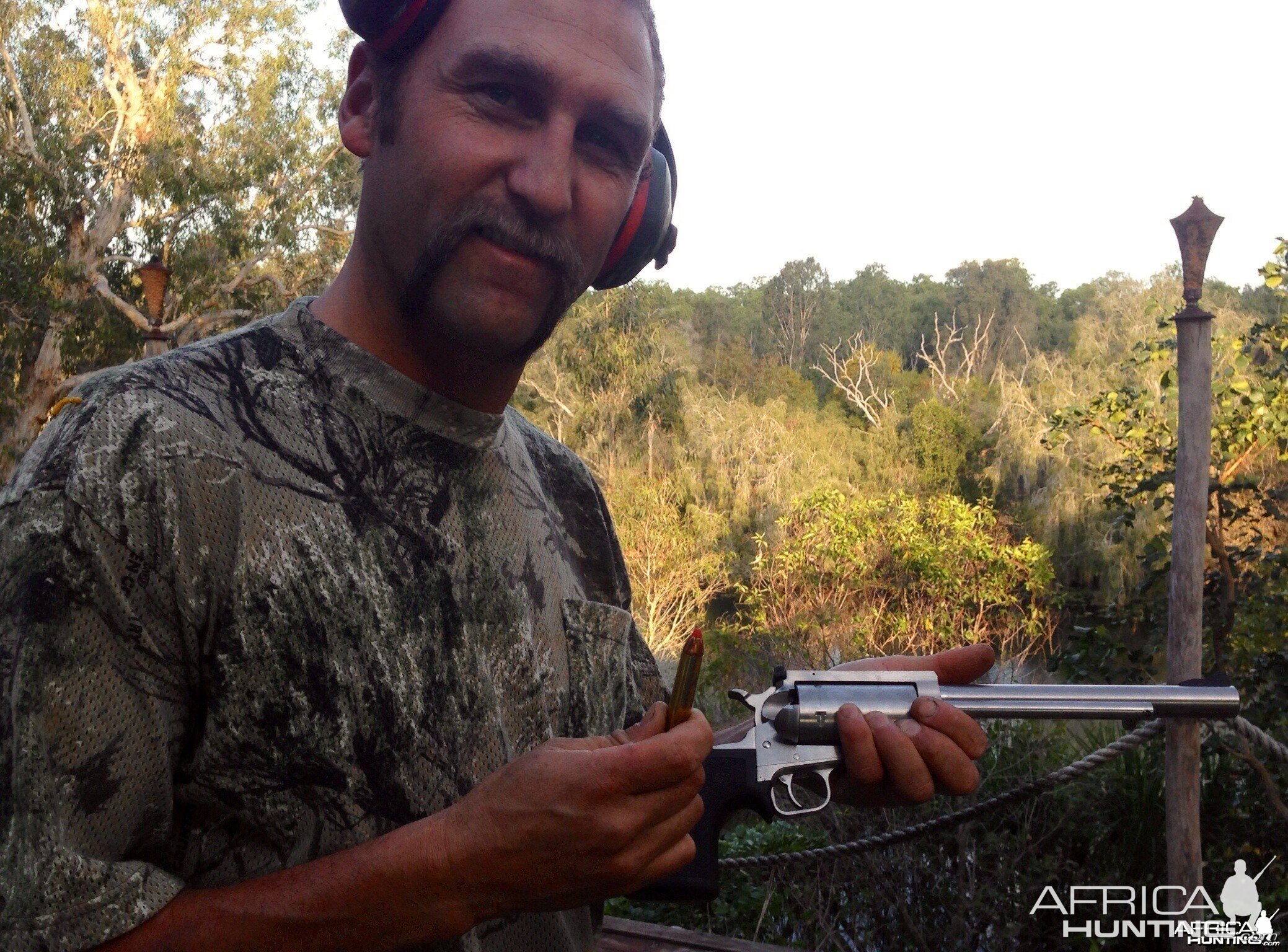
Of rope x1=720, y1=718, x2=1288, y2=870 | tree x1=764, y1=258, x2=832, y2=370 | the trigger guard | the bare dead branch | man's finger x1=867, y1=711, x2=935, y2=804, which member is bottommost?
rope x1=720, y1=718, x2=1288, y2=870

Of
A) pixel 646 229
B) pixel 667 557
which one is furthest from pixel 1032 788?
pixel 667 557

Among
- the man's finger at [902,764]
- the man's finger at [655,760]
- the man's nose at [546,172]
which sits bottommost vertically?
the man's finger at [902,764]

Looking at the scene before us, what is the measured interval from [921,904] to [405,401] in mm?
4115

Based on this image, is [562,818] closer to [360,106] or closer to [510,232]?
[510,232]

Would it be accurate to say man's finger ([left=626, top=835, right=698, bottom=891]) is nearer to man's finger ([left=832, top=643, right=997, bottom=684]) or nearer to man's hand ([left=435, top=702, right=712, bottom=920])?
man's hand ([left=435, top=702, right=712, bottom=920])

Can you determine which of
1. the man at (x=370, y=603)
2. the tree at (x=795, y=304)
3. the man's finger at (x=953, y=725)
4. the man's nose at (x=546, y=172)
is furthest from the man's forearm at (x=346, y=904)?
the tree at (x=795, y=304)

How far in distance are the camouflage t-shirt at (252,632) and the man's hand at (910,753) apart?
61cm

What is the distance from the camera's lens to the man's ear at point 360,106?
5.03 ft

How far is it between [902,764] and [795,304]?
55.9 m

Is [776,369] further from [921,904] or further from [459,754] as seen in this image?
[459,754]

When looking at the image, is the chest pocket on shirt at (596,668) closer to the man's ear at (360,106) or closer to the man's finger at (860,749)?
the man's finger at (860,749)

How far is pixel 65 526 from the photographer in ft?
3.65

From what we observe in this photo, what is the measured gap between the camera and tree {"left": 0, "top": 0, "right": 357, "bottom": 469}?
67.3 ft

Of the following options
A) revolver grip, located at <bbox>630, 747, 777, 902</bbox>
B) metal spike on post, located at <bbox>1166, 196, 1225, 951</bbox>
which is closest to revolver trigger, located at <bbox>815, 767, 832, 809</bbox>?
revolver grip, located at <bbox>630, 747, 777, 902</bbox>
